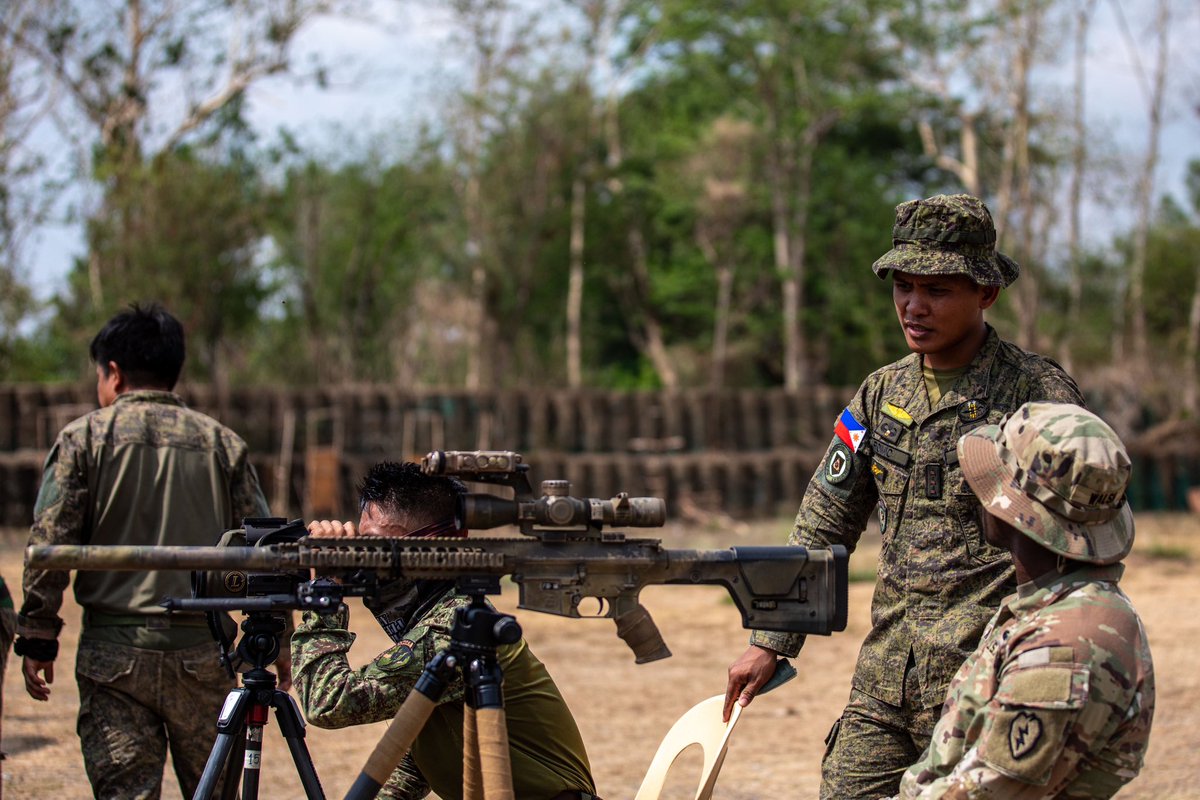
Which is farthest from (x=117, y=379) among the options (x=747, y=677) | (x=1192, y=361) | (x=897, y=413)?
(x=1192, y=361)

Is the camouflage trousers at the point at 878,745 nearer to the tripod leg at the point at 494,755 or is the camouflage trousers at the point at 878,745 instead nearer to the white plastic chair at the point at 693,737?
the white plastic chair at the point at 693,737

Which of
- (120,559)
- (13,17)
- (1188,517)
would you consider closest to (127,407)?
(120,559)

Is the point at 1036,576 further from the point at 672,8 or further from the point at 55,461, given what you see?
the point at 672,8

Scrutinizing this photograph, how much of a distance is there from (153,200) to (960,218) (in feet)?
66.7

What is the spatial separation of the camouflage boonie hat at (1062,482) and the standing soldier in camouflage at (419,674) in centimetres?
138

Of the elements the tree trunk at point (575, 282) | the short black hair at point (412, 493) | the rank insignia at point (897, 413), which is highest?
the tree trunk at point (575, 282)

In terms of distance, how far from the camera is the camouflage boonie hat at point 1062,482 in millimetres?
2580

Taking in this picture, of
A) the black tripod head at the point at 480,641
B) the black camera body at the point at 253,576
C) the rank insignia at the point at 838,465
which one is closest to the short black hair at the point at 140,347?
the black camera body at the point at 253,576

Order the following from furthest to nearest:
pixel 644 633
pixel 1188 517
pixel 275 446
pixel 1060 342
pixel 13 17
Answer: pixel 1060 342, pixel 13 17, pixel 1188 517, pixel 275 446, pixel 644 633

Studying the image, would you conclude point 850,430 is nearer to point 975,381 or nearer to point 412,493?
point 975,381

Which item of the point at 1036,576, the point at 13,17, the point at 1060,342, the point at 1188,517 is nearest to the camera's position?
the point at 1036,576

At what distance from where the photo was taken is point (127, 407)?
476 cm

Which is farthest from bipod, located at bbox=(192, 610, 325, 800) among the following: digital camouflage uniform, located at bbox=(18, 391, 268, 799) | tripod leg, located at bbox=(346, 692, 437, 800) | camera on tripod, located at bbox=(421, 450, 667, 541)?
digital camouflage uniform, located at bbox=(18, 391, 268, 799)

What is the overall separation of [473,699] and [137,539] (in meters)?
2.14
